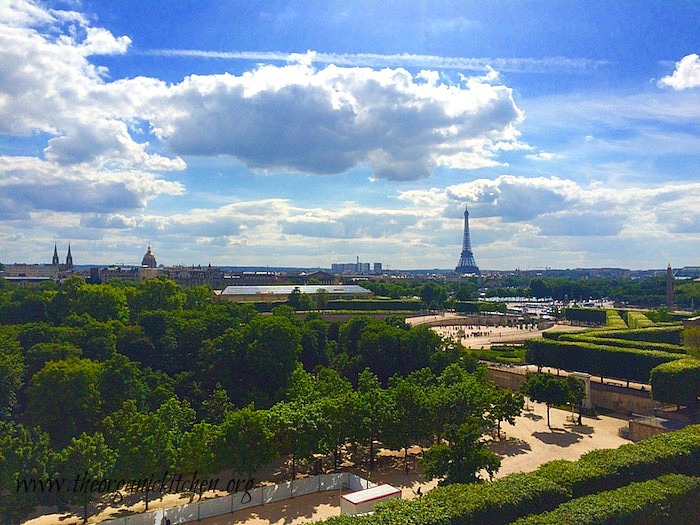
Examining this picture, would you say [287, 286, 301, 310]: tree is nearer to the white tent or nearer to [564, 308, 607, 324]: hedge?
[564, 308, 607, 324]: hedge

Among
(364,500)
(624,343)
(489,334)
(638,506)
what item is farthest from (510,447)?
(489,334)

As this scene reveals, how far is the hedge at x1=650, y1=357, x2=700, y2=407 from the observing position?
33062 millimetres

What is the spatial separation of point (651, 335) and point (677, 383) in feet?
66.3

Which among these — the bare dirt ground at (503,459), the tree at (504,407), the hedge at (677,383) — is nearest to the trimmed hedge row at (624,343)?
the bare dirt ground at (503,459)

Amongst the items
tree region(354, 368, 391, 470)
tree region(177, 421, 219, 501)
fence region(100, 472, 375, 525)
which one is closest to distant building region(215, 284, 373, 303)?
tree region(354, 368, 391, 470)

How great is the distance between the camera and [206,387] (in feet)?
123

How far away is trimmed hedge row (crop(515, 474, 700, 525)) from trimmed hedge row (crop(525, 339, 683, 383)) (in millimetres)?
21525

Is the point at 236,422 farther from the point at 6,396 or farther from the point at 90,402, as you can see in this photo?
the point at 6,396

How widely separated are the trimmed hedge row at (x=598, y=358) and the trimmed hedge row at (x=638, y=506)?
21.5m

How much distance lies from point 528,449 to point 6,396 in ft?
97.0

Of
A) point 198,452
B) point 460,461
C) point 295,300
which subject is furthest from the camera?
point 295,300

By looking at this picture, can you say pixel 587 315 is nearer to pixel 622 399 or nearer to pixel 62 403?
pixel 622 399

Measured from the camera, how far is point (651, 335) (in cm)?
5169

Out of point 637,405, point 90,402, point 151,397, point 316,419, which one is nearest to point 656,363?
point 637,405
